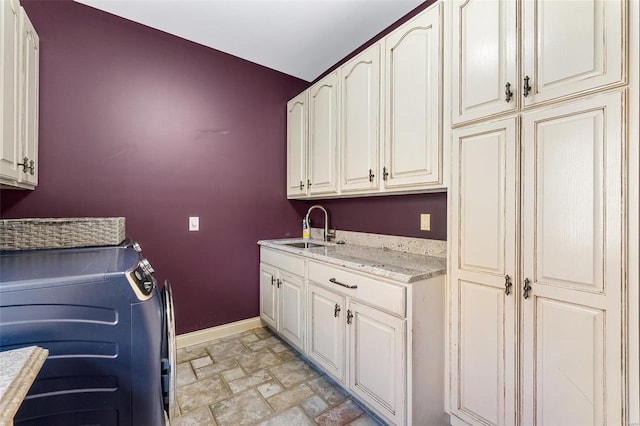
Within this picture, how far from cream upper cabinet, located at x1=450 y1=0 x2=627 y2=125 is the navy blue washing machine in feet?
5.04

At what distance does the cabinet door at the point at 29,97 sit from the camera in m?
1.53

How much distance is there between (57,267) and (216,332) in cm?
169

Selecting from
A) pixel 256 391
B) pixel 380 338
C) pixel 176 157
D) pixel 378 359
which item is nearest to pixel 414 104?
pixel 380 338

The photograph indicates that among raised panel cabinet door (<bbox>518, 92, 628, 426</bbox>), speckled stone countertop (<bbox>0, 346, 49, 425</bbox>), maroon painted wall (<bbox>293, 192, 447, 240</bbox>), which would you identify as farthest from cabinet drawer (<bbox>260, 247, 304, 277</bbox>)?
speckled stone countertop (<bbox>0, 346, 49, 425</bbox>)

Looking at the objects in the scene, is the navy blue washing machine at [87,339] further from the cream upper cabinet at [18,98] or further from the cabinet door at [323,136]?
the cabinet door at [323,136]

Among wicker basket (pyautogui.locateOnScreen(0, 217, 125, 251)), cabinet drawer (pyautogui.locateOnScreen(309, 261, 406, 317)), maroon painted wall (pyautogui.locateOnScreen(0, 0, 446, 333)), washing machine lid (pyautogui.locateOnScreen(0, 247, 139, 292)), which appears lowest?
cabinet drawer (pyautogui.locateOnScreen(309, 261, 406, 317))

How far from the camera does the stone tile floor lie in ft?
5.05

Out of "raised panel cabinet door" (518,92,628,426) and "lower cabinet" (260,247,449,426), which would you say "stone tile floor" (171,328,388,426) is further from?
"raised panel cabinet door" (518,92,628,426)

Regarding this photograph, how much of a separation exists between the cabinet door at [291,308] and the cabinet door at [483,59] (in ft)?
4.87

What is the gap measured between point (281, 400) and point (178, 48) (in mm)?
2688

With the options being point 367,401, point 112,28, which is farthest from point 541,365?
point 112,28

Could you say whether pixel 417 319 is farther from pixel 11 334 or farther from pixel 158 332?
pixel 11 334

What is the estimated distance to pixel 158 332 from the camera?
98 centimetres

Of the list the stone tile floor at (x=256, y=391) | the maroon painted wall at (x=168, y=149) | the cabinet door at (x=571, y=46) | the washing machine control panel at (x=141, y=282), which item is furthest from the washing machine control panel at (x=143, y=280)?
the cabinet door at (x=571, y=46)
